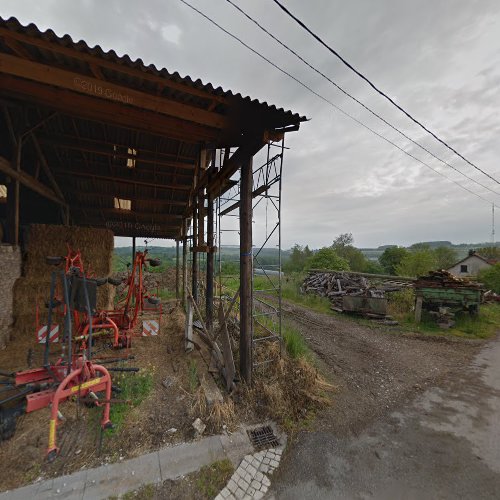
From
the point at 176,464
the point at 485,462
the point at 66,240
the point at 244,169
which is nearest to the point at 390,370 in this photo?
the point at 485,462

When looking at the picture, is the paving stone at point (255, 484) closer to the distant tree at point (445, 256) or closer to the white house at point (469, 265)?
the white house at point (469, 265)

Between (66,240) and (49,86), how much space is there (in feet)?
15.0

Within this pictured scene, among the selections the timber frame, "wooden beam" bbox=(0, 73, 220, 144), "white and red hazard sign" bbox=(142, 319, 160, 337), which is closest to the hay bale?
the timber frame

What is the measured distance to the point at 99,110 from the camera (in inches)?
161

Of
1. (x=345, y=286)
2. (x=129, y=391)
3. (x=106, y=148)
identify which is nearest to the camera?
(x=129, y=391)

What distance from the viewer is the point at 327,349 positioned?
7410 millimetres

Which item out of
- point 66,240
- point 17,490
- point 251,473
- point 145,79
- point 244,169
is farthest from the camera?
point 66,240

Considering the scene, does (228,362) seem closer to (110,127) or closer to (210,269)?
(210,269)

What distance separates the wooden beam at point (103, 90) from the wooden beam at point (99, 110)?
0.29 m

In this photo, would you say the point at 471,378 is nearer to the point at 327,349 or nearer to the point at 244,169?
the point at 327,349

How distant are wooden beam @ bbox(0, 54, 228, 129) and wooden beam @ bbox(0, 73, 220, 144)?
293 mm

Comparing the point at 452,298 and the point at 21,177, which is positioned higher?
the point at 21,177

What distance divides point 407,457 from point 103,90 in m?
7.01

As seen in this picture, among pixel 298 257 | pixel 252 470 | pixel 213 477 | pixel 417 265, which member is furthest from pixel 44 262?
pixel 298 257
